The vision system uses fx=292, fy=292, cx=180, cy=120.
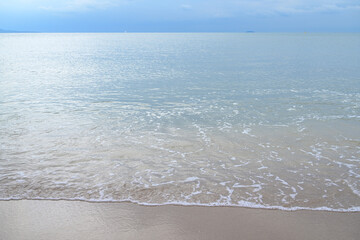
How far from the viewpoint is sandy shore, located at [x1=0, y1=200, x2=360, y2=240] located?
443cm

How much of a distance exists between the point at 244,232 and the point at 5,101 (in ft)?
46.7

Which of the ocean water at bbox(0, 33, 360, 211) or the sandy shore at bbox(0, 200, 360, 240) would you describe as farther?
the ocean water at bbox(0, 33, 360, 211)

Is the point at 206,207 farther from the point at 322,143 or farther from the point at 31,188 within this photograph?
the point at 322,143

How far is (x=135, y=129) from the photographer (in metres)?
9.98

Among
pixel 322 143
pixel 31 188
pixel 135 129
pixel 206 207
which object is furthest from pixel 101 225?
pixel 322 143

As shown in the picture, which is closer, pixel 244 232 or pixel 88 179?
pixel 244 232

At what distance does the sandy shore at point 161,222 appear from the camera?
443 centimetres

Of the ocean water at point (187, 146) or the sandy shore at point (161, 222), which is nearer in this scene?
the sandy shore at point (161, 222)

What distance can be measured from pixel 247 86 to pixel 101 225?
15.0 metres

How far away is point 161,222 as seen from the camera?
15.7 ft

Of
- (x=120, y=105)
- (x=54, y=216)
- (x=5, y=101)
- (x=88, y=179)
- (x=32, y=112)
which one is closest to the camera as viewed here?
(x=54, y=216)

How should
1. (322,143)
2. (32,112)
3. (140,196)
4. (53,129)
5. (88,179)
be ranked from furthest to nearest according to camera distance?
(32,112), (53,129), (322,143), (88,179), (140,196)

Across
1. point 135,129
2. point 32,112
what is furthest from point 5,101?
point 135,129

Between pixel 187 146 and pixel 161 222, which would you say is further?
pixel 187 146
